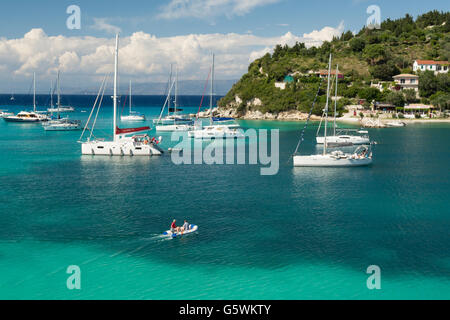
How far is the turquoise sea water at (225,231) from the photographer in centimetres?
2286

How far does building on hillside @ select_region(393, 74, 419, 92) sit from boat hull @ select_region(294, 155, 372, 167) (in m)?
94.5

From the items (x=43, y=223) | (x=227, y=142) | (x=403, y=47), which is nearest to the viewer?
(x=43, y=223)

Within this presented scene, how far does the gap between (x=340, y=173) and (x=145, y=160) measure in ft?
88.6

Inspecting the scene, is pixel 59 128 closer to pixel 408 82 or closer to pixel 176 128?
pixel 176 128

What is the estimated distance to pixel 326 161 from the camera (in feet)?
171

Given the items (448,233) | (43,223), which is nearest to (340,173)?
(448,233)

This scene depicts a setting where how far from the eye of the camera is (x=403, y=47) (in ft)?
523

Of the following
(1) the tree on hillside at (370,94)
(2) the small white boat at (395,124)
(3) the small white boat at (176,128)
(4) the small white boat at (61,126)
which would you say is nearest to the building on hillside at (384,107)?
(1) the tree on hillside at (370,94)

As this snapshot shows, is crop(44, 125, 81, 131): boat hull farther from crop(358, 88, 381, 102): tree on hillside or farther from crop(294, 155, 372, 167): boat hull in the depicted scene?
crop(358, 88, 381, 102): tree on hillside

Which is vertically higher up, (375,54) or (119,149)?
(375,54)

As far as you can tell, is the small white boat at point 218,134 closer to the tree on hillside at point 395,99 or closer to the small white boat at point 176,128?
the small white boat at point 176,128

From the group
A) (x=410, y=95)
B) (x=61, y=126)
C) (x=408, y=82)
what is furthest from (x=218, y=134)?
(x=408, y=82)

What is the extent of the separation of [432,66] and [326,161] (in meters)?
112

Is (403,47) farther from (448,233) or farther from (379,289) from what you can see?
(379,289)
